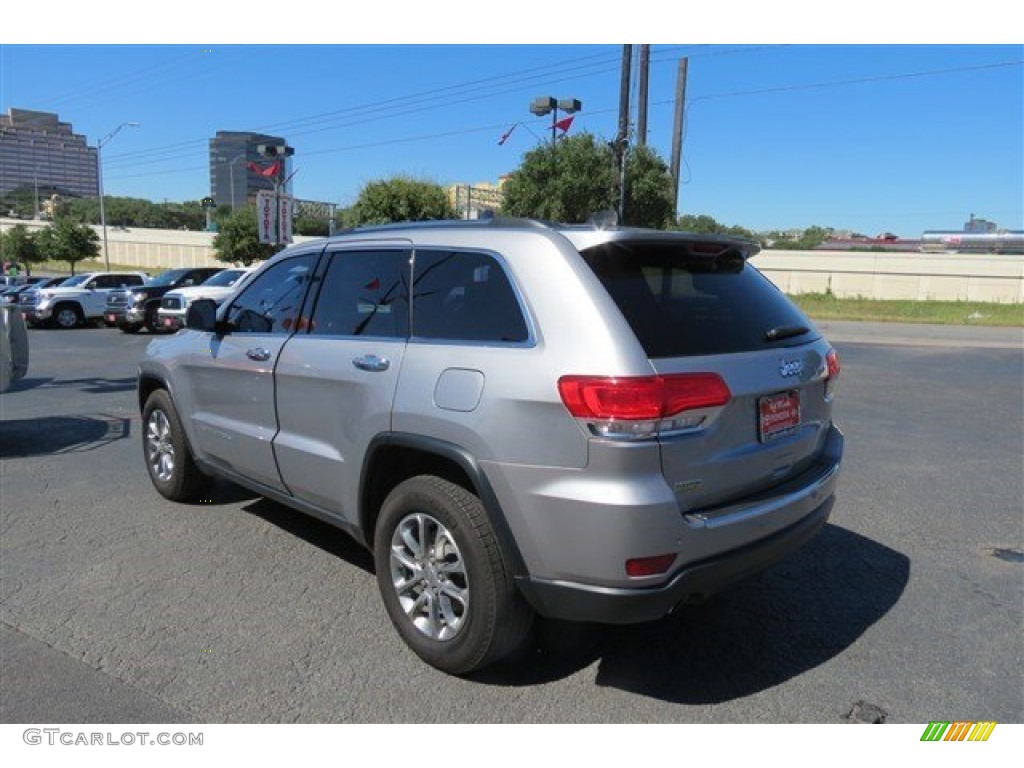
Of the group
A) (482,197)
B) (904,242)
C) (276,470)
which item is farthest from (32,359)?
(904,242)

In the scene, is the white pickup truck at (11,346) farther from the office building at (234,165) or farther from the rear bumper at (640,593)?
the office building at (234,165)

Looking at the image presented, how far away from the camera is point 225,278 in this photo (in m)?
21.5

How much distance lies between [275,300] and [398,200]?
93.4ft

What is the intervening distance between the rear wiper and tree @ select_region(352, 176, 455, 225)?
29.0 m

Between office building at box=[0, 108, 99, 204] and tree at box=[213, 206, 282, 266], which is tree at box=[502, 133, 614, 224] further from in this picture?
office building at box=[0, 108, 99, 204]

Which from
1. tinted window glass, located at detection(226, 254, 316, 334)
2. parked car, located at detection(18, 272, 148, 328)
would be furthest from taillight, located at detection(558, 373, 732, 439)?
parked car, located at detection(18, 272, 148, 328)

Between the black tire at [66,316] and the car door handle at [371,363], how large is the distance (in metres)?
23.3

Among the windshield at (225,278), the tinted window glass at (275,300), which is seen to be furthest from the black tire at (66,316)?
the tinted window glass at (275,300)

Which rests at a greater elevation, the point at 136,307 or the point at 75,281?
the point at 75,281

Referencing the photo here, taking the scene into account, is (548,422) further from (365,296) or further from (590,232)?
(365,296)

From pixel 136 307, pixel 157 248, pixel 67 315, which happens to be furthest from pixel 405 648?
pixel 157 248

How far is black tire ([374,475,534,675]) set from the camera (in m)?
2.92

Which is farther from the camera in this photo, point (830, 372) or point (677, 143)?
point (677, 143)

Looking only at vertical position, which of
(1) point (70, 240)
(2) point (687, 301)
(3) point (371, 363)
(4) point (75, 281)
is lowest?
(4) point (75, 281)
